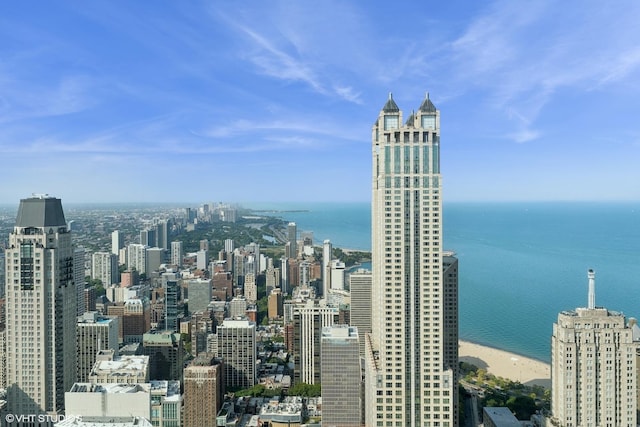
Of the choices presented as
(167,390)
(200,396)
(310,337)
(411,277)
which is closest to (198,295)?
(310,337)

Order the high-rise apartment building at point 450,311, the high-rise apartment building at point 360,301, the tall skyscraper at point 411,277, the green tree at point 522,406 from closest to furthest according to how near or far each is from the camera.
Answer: the tall skyscraper at point 411,277 → the high-rise apartment building at point 450,311 → the green tree at point 522,406 → the high-rise apartment building at point 360,301

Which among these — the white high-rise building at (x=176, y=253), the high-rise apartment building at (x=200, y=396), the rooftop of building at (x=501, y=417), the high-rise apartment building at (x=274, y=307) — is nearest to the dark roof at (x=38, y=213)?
the high-rise apartment building at (x=200, y=396)

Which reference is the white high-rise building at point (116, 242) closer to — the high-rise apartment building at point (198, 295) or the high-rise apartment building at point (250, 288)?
the high-rise apartment building at point (198, 295)

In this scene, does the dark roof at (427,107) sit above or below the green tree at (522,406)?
above

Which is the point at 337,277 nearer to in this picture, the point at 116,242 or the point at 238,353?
the point at 238,353

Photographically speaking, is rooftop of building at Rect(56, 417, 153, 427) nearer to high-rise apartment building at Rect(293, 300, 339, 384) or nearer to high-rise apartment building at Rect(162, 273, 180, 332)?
high-rise apartment building at Rect(293, 300, 339, 384)
